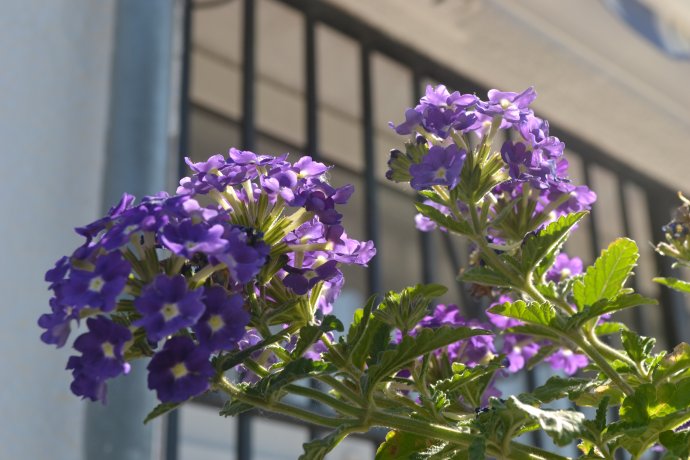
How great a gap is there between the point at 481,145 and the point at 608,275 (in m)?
0.15

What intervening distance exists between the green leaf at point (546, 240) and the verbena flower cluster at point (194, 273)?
148 mm

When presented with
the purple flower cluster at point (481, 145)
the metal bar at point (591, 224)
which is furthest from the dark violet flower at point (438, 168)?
the metal bar at point (591, 224)

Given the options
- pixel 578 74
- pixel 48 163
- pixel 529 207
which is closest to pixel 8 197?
pixel 48 163

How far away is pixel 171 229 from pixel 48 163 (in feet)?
5.42

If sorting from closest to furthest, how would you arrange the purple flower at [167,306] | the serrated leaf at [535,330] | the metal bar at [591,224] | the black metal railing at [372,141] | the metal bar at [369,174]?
the purple flower at [167,306] → the serrated leaf at [535,330] → the black metal railing at [372,141] → the metal bar at [369,174] → the metal bar at [591,224]

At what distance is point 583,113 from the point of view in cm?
416

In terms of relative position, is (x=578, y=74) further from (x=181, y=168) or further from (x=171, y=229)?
(x=171, y=229)

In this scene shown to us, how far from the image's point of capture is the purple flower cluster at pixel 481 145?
2.65 ft

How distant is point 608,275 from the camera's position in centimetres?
84

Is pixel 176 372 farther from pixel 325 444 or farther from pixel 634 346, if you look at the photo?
pixel 634 346

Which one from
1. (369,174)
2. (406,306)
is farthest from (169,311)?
(369,174)

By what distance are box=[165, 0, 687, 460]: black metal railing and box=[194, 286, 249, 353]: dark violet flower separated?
1.91 meters

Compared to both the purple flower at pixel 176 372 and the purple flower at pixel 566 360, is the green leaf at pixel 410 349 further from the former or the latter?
the purple flower at pixel 566 360

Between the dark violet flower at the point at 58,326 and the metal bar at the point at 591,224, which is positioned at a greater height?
the metal bar at the point at 591,224
